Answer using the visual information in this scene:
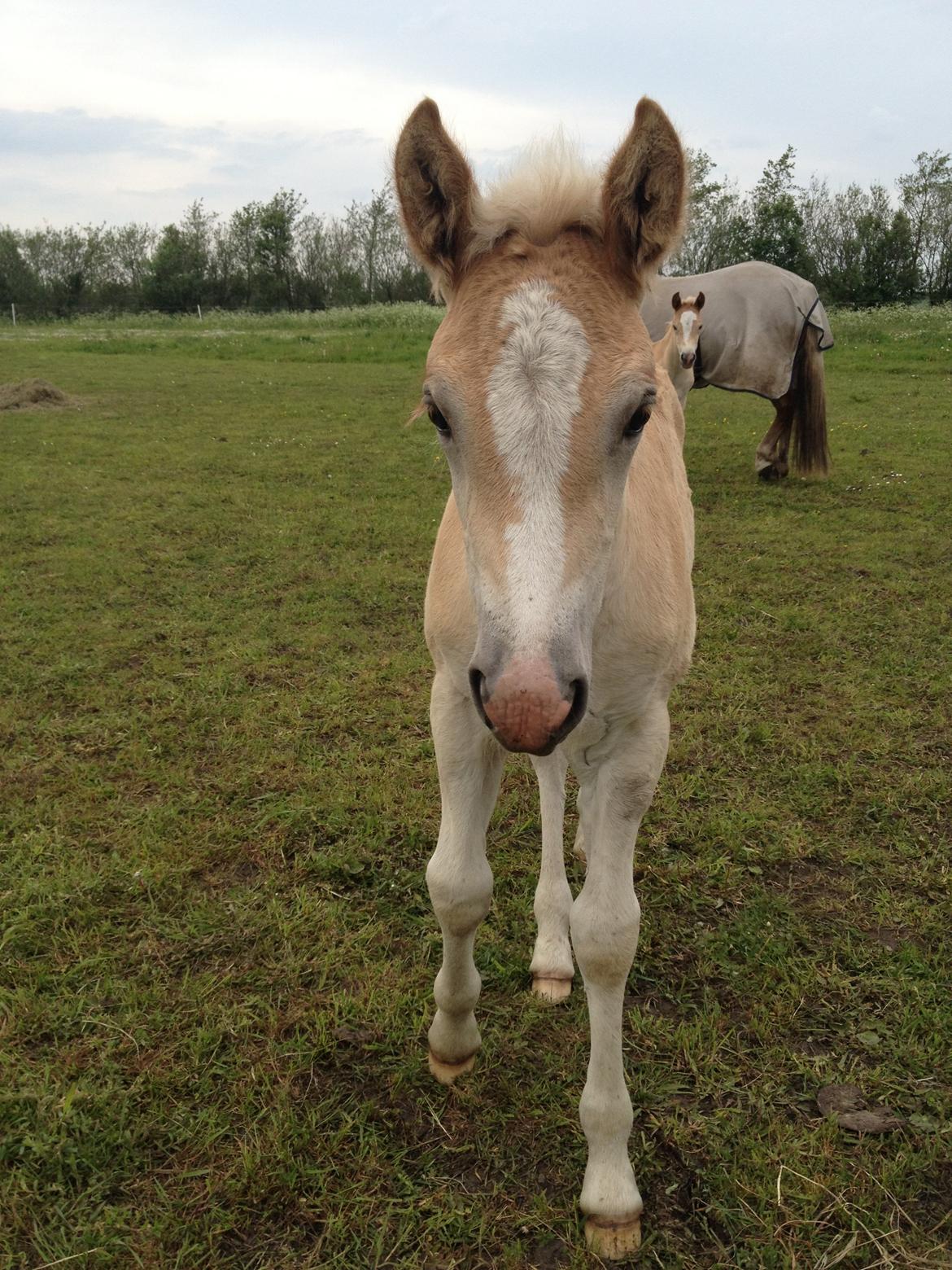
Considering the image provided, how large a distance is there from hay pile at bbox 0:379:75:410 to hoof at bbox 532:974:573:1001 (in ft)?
40.7

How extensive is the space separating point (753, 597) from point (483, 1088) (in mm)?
4106

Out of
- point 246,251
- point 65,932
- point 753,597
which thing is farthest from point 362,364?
point 246,251

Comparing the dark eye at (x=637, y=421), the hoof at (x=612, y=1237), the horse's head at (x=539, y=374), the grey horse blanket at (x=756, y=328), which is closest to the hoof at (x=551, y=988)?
the hoof at (x=612, y=1237)

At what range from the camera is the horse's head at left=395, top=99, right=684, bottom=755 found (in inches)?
56.2

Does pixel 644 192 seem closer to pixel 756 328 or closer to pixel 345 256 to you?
pixel 756 328

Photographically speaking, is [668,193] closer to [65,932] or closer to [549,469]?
[549,469]

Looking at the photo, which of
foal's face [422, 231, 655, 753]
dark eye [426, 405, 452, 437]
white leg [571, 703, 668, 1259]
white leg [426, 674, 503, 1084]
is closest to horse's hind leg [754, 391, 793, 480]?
white leg [571, 703, 668, 1259]

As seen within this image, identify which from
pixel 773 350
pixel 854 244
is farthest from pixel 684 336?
pixel 854 244

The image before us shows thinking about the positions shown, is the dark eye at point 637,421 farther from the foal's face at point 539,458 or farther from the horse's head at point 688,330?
the horse's head at point 688,330

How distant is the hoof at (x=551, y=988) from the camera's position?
256cm

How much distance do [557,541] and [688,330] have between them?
778cm

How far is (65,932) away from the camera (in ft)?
8.86

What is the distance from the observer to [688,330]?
8438 mm

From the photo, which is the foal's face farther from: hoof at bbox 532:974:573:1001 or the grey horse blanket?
the grey horse blanket
